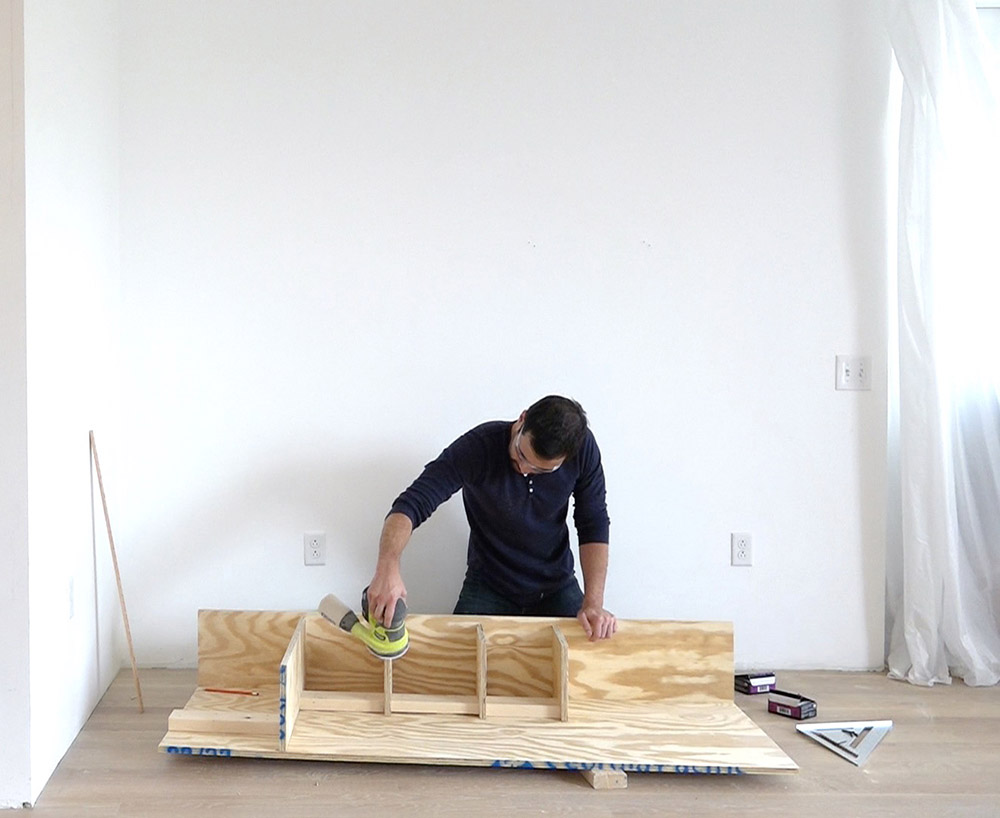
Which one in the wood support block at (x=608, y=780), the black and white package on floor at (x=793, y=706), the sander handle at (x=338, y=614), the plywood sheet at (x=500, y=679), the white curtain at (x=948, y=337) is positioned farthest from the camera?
the white curtain at (x=948, y=337)

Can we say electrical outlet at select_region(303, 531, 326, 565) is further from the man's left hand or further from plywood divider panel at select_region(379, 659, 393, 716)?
the man's left hand

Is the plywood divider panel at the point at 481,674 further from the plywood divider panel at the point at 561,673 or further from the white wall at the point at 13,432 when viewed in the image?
the white wall at the point at 13,432

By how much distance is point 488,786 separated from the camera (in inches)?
97.4

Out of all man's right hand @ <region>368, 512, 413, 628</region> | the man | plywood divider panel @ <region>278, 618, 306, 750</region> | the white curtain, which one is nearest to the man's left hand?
the man

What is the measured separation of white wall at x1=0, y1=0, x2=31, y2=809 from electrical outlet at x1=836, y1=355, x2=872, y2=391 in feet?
8.02

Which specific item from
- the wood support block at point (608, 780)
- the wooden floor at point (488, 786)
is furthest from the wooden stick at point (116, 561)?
the wood support block at point (608, 780)

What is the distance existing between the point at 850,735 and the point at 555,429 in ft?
3.89

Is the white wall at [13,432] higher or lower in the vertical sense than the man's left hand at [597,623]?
higher

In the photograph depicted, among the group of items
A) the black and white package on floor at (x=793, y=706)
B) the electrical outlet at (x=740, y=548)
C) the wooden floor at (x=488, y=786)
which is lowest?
the wooden floor at (x=488, y=786)

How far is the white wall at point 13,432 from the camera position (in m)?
2.30

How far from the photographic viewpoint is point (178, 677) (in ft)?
10.6

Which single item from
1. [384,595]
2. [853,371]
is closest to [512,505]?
[384,595]

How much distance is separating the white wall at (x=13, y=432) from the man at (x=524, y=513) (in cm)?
82

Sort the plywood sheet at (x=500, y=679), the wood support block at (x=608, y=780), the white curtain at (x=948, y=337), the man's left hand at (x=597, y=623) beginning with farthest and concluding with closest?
the white curtain at (x=948, y=337), the man's left hand at (x=597, y=623), the plywood sheet at (x=500, y=679), the wood support block at (x=608, y=780)
